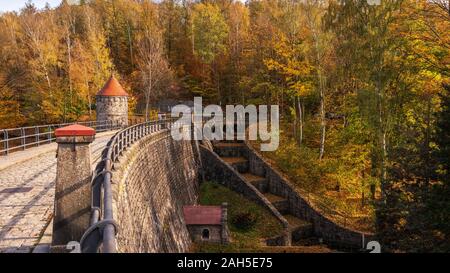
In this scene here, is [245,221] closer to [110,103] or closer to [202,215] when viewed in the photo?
[202,215]

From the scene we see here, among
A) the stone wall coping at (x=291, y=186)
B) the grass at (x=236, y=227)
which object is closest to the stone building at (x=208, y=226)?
the grass at (x=236, y=227)

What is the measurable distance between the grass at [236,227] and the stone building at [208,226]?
39 cm

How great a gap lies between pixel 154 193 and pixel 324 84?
16.5 metres

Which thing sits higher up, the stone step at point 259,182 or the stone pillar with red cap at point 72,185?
the stone pillar with red cap at point 72,185

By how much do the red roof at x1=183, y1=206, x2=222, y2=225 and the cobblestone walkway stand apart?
9.04m

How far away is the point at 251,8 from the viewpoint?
70.3 metres

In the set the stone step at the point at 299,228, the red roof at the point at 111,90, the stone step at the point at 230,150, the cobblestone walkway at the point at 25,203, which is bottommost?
the stone step at the point at 299,228

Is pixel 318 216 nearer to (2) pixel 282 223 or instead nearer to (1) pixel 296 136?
(2) pixel 282 223

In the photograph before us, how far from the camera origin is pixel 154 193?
55.2 feet

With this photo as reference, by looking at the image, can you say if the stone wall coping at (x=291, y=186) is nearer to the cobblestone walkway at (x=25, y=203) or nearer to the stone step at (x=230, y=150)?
the stone step at (x=230, y=150)

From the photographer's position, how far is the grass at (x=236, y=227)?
21.8m

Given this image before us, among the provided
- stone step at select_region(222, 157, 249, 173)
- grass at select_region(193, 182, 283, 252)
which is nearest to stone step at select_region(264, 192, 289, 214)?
grass at select_region(193, 182, 283, 252)

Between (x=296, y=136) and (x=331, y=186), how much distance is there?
623 cm
